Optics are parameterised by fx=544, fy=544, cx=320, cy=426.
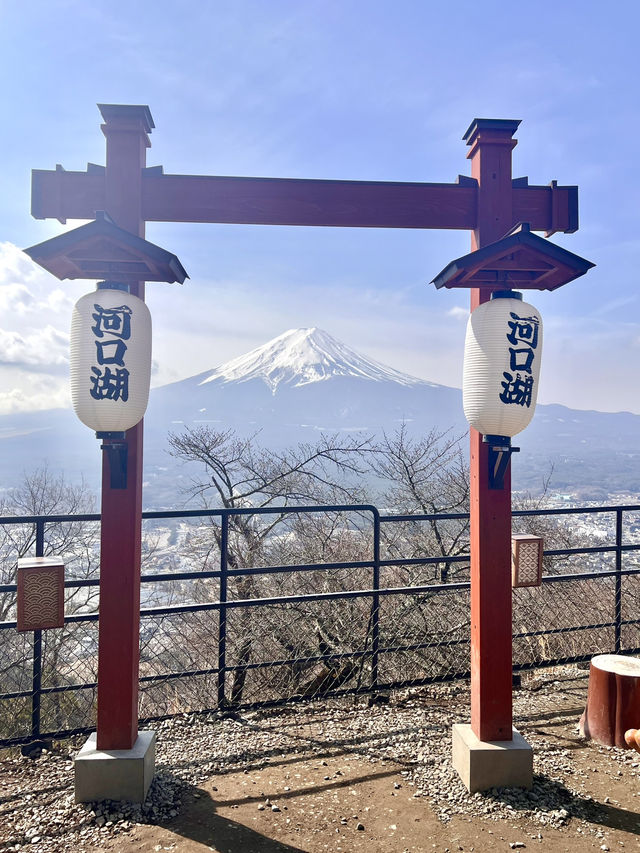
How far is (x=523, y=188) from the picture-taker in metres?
3.29

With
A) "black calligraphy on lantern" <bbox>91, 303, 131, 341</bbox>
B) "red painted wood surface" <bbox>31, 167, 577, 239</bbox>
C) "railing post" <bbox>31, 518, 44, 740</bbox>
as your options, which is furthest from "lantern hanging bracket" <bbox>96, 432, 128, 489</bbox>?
"red painted wood surface" <bbox>31, 167, 577, 239</bbox>

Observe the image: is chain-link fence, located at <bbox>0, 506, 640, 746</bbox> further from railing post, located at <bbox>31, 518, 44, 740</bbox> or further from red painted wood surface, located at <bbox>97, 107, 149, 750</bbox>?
red painted wood surface, located at <bbox>97, 107, 149, 750</bbox>

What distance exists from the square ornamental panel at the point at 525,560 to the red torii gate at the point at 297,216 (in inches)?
14.7

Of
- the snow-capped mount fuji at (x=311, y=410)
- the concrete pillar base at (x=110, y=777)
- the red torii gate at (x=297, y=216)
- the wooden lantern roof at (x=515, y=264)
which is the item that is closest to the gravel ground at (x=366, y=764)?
the concrete pillar base at (x=110, y=777)

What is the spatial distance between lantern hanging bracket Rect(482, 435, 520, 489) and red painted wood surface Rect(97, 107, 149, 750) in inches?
77.2

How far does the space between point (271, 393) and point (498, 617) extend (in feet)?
178

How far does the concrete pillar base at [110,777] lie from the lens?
109 inches

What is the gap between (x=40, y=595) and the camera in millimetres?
3078

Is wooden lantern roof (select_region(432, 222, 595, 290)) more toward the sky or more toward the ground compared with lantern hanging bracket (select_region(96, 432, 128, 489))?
more toward the sky

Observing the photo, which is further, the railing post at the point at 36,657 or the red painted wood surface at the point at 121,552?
the railing post at the point at 36,657

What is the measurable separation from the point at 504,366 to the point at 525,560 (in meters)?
1.35

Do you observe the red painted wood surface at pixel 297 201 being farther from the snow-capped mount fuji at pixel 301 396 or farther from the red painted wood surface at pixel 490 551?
the snow-capped mount fuji at pixel 301 396

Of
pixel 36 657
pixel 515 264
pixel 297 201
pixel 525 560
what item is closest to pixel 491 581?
pixel 525 560

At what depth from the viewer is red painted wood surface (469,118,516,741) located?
3035mm
